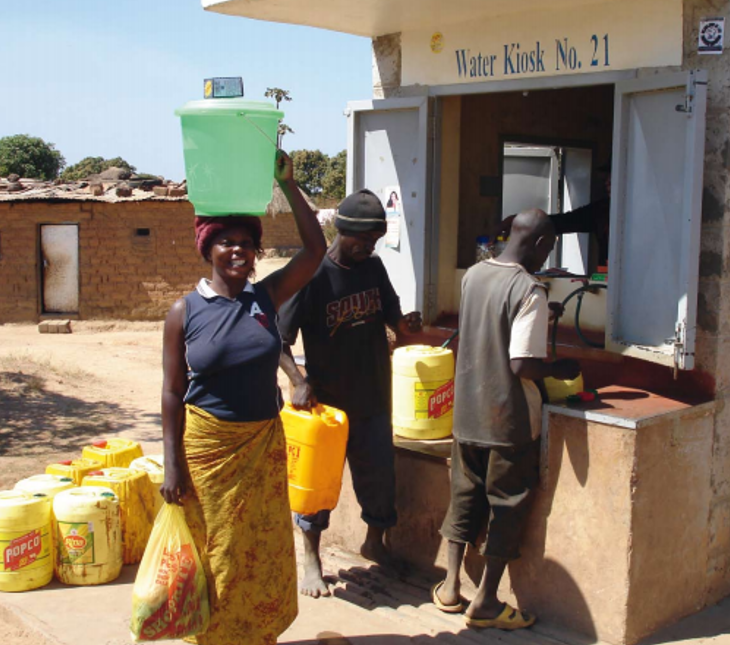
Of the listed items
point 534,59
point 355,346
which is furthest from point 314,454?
point 534,59

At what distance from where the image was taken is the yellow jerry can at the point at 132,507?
4.75 m

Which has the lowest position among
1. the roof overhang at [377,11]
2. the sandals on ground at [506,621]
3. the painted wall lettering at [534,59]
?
the sandals on ground at [506,621]

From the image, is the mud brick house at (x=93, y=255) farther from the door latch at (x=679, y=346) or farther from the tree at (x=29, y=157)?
the tree at (x=29, y=157)

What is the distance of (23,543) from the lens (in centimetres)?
437

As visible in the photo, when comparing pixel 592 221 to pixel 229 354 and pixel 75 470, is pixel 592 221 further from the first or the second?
pixel 75 470

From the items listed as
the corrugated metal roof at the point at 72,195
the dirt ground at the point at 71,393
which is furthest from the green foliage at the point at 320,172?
the dirt ground at the point at 71,393

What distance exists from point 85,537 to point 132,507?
348mm

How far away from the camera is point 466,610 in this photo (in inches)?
160

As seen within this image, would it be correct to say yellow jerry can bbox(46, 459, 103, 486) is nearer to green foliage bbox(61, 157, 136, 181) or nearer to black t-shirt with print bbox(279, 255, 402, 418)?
black t-shirt with print bbox(279, 255, 402, 418)

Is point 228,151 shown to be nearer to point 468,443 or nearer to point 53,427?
point 468,443

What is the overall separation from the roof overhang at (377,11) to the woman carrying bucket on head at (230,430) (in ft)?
5.87

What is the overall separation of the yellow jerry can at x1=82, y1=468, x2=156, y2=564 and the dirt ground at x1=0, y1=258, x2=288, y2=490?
7.88ft

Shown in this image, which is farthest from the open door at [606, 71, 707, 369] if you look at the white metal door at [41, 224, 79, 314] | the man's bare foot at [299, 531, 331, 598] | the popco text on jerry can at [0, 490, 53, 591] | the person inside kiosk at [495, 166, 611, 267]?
the white metal door at [41, 224, 79, 314]

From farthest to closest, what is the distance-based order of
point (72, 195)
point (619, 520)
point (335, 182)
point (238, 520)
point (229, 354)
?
1. point (335, 182)
2. point (72, 195)
3. point (619, 520)
4. point (238, 520)
5. point (229, 354)
